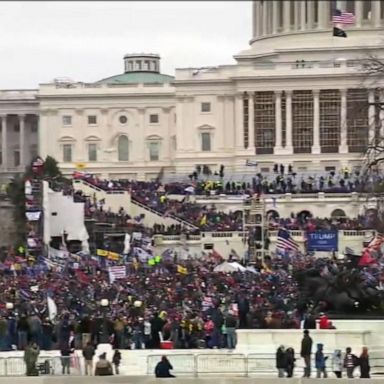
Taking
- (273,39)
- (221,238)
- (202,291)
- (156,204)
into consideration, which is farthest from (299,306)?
(273,39)

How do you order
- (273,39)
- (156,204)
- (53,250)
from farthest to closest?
(273,39) → (156,204) → (53,250)

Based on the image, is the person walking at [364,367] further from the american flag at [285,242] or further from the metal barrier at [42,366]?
the american flag at [285,242]

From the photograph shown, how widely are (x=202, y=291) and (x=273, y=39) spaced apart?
88054 mm

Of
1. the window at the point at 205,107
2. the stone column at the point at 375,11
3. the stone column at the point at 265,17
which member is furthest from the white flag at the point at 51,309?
the stone column at the point at 265,17

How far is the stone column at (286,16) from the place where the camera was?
139900 millimetres

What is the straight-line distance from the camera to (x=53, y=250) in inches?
2911

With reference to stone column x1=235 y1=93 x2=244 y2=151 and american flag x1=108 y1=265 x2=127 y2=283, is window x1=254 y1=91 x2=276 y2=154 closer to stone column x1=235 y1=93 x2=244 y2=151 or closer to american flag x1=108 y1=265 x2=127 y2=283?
stone column x1=235 y1=93 x2=244 y2=151

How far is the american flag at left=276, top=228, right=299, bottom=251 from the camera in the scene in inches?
2844

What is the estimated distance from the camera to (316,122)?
12469 centimetres

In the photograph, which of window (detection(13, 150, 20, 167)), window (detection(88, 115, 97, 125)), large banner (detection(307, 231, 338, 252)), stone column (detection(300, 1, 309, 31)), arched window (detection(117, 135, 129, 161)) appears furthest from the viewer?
window (detection(13, 150, 20, 167))

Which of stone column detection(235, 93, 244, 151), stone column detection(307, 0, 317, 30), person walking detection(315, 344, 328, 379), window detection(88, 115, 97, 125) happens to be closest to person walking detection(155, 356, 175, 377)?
person walking detection(315, 344, 328, 379)

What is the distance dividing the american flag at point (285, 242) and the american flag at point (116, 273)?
15829 millimetres

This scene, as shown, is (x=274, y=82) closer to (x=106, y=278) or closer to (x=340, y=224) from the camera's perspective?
(x=340, y=224)

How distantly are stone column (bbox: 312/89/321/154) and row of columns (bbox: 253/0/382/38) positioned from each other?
1035 cm
